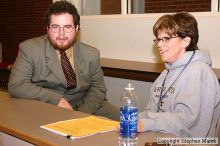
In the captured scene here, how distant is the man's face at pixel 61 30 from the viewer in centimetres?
244

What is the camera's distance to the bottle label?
136 centimetres

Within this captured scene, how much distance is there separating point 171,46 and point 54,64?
0.96 meters

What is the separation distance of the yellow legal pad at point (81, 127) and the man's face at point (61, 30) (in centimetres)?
89

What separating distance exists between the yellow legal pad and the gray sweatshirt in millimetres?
195

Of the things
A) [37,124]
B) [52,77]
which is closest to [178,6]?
[52,77]

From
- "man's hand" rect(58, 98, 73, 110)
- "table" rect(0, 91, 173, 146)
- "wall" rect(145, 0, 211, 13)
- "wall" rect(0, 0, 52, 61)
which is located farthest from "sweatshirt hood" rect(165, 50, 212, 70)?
"wall" rect(0, 0, 52, 61)

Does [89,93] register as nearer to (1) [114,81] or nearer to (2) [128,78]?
(2) [128,78]

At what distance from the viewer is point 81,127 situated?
1.60m

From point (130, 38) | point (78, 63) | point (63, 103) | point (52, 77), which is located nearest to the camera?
point (63, 103)

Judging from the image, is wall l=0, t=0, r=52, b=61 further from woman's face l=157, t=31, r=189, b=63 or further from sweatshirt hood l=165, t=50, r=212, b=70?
sweatshirt hood l=165, t=50, r=212, b=70

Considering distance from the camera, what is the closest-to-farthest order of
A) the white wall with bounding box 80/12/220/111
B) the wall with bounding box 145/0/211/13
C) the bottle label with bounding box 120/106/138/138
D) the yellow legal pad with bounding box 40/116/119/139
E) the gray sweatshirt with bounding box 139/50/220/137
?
the bottle label with bounding box 120/106/138/138
the yellow legal pad with bounding box 40/116/119/139
the gray sweatshirt with bounding box 139/50/220/137
the white wall with bounding box 80/12/220/111
the wall with bounding box 145/0/211/13

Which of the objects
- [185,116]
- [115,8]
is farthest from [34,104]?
[115,8]

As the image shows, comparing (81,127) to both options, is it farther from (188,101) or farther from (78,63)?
(78,63)

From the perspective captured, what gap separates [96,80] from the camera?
2.70 m
